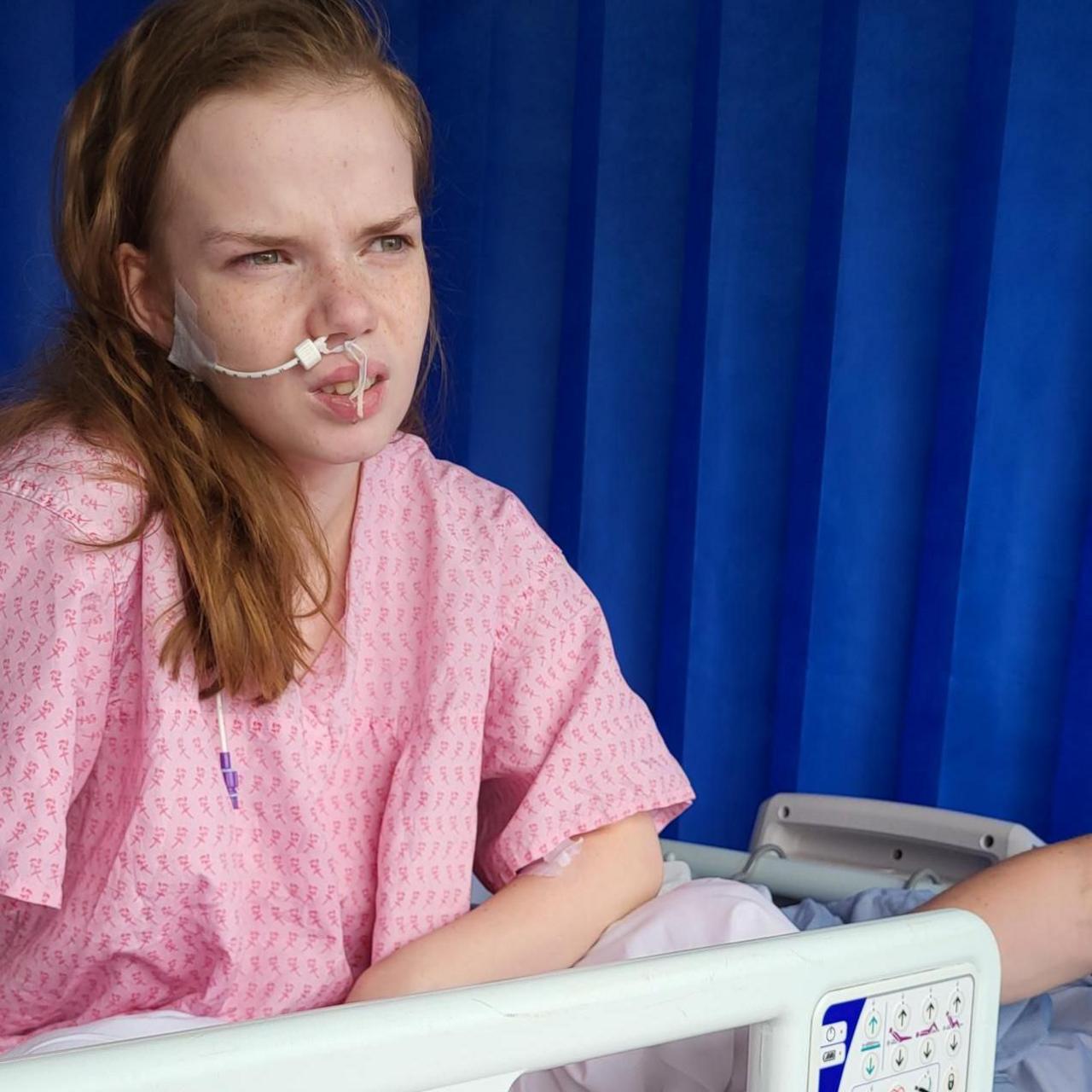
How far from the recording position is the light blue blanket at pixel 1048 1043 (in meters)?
1.21

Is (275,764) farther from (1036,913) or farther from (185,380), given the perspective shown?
(1036,913)

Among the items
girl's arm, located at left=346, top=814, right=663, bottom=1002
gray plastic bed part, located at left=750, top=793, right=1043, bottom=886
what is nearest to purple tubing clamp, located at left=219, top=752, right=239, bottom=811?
girl's arm, located at left=346, top=814, right=663, bottom=1002

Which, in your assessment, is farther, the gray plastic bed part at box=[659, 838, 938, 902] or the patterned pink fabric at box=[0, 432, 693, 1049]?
the gray plastic bed part at box=[659, 838, 938, 902]

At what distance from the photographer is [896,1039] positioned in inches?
35.2

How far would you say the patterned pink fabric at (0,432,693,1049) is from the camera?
1.07 metres

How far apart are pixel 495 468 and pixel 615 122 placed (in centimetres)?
64

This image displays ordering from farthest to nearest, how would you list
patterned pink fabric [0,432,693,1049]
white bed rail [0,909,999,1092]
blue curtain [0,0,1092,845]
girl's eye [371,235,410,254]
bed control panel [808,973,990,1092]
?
blue curtain [0,0,1092,845]
girl's eye [371,235,410,254]
patterned pink fabric [0,432,693,1049]
bed control panel [808,973,990,1092]
white bed rail [0,909,999,1092]

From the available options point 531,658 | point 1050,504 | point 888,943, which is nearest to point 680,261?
point 1050,504

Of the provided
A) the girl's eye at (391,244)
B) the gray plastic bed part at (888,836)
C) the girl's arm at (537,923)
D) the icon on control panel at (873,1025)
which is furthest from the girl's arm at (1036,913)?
the girl's eye at (391,244)

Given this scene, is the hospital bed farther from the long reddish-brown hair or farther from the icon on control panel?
the long reddish-brown hair

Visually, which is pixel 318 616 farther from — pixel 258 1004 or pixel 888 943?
pixel 888 943

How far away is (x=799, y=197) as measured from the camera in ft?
7.32

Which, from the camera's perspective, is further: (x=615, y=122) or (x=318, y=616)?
(x=615, y=122)

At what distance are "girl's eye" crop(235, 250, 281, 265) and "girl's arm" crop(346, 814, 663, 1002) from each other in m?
0.55
